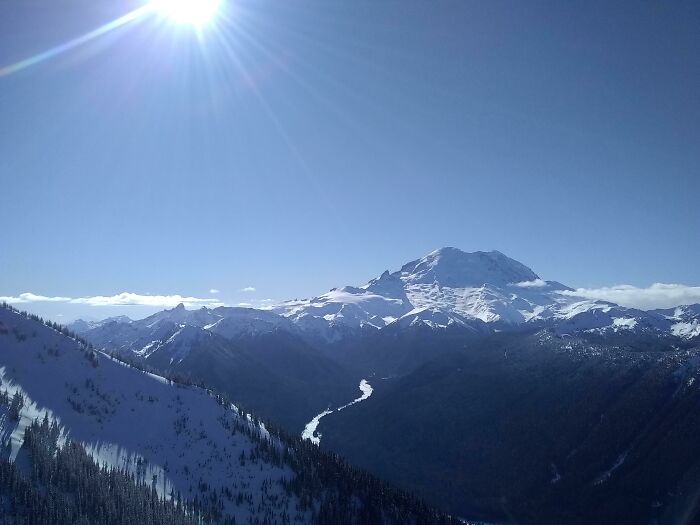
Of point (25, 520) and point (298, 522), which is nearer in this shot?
point (25, 520)

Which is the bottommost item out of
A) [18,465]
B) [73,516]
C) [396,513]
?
[396,513]

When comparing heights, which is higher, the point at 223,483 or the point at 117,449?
the point at 117,449

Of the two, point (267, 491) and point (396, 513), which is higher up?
point (267, 491)

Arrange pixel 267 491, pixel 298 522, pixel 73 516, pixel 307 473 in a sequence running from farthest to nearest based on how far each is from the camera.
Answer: pixel 307 473, pixel 267 491, pixel 298 522, pixel 73 516

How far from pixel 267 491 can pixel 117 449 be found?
59.4m

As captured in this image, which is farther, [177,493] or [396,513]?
[396,513]

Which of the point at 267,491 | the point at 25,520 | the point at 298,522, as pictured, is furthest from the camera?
the point at 267,491

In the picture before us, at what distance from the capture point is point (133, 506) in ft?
480

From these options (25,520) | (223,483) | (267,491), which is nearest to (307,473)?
(267,491)

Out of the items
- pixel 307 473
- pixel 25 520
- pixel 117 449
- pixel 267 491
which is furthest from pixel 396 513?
pixel 25 520

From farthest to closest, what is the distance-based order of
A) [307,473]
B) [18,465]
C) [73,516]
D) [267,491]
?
[307,473]
[267,491]
[18,465]
[73,516]

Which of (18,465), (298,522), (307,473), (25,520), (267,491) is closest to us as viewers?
(25,520)

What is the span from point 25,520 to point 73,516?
12899 millimetres

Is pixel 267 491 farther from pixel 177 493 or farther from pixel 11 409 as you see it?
pixel 11 409
